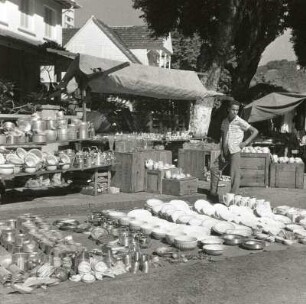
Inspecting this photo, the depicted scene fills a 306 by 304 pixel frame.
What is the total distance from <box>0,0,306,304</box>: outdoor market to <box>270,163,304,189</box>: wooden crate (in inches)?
1.0

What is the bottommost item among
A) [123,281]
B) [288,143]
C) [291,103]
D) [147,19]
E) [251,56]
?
[123,281]

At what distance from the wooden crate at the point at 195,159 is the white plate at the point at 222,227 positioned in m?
4.99

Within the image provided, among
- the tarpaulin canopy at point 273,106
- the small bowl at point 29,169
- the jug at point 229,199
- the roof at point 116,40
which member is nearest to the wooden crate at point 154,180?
the jug at point 229,199

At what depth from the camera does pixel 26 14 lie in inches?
904

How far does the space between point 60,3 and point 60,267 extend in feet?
71.2

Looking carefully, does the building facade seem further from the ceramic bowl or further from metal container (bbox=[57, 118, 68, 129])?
the ceramic bowl

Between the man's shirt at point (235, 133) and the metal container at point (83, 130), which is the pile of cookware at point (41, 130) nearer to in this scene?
the metal container at point (83, 130)

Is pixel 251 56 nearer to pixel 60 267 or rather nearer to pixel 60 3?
pixel 60 3

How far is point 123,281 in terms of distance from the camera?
5.85m

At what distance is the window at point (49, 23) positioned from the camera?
2489cm

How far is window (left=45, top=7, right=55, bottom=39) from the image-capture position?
24891 millimetres

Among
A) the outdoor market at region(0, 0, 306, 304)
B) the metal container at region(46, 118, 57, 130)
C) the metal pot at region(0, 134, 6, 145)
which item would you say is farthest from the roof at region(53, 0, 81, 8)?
the metal pot at region(0, 134, 6, 145)

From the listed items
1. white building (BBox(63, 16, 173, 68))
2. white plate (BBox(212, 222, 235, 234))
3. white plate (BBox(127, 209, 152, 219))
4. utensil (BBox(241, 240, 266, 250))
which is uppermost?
white building (BBox(63, 16, 173, 68))

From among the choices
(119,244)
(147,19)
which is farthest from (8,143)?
(147,19)
